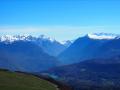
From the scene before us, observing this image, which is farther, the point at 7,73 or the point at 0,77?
the point at 7,73

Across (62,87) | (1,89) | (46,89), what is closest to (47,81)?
(62,87)

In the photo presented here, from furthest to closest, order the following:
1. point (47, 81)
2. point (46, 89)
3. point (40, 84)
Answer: point (47, 81)
point (40, 84)
point (46, 89)

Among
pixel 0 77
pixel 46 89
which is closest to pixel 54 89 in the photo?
pixel 46 89

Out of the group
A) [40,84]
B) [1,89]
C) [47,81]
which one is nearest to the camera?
[1,89]

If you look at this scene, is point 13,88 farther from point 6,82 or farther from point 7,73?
point 7,73

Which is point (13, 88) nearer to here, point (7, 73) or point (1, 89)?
point (1, 89)

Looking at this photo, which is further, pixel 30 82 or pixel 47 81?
pixel 47 81
